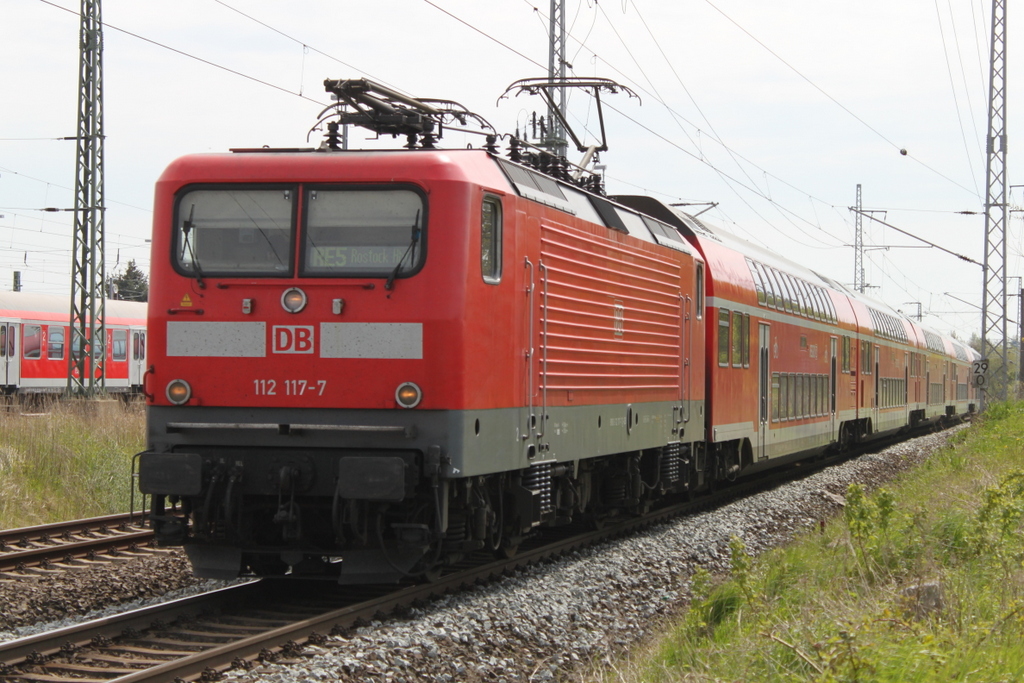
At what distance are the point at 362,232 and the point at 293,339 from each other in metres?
0.85

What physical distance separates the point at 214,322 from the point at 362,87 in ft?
6.45

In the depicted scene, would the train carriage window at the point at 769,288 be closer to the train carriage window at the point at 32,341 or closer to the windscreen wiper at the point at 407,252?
the windscreen wiper at the point at 407,252

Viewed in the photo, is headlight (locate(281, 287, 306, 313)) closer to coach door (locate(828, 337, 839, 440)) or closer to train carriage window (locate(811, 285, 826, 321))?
train carriage window (locate(811, 285, 826, 321))

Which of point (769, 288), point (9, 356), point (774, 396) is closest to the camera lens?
point (774, 396)

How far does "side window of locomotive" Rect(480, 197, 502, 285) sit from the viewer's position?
8148 mm

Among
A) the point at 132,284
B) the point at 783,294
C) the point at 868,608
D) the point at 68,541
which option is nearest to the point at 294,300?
the point at 68,541

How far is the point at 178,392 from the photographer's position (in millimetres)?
7930

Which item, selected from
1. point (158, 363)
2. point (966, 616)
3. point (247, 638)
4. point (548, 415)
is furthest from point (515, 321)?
point (966, 616)

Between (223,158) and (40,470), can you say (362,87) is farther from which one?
(40,470)

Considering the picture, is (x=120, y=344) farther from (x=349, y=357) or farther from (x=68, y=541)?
(x=349, y=357)

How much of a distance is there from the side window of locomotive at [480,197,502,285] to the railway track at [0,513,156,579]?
13.2 ft

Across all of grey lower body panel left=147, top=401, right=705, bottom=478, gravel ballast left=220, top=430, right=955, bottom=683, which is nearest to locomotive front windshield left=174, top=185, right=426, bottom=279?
grey lower body panel left=147, top=401, right=705, bottom=478

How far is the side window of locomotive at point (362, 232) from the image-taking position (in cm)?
780

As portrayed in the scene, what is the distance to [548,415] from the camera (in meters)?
9.30
